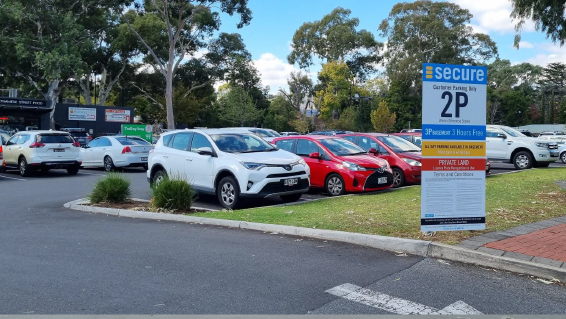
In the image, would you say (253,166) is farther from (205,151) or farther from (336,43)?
(336,43)

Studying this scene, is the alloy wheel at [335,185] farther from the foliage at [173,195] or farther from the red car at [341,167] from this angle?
the foliage at [173,195]

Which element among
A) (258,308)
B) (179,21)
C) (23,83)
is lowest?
(258,308)

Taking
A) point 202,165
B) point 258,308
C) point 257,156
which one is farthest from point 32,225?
point 258,308

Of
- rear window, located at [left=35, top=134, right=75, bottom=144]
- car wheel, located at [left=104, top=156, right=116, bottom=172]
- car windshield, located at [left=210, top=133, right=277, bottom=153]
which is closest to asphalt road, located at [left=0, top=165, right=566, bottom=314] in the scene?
car windshield, located at [left=210, top=133, right=277, bottom=153]

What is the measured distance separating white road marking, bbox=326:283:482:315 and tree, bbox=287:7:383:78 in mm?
64439

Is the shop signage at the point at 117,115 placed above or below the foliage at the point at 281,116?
below

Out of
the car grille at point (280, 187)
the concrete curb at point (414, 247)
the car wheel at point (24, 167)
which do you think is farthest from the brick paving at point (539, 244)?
the car wheel at point (24, 167)

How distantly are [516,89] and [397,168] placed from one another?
88425 mm

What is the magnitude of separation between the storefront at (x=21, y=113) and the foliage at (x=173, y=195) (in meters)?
29.7

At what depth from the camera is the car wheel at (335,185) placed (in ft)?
42.1

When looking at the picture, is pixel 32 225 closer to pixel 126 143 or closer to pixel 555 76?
pixel 126 143

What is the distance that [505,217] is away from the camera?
28.6 ft

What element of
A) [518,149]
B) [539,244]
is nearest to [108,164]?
[518,149]

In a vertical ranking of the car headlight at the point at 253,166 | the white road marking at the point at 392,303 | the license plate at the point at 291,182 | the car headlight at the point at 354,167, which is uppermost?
the car headlight at the point at 253,166
